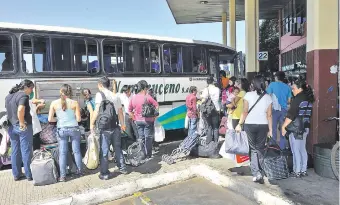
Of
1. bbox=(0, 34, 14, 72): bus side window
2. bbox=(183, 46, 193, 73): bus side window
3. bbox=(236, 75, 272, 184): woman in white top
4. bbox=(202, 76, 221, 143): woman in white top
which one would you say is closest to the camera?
bbox=(236, 75, 272, 184): woman in white top

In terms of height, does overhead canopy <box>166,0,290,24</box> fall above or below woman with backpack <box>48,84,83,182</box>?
above

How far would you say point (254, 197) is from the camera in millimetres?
4566

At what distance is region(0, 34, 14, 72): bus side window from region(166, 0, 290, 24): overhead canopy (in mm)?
16064

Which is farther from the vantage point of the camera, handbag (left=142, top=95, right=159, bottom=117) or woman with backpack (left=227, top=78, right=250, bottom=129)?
woman with backpack (left=227, top=78, right=250, bottom=129)

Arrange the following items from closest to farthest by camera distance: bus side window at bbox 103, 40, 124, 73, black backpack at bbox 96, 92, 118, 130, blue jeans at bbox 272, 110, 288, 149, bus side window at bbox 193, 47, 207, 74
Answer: black backpack at bbox 96, 92, 118, 130 < blue jeans at bbox 272, 110, 288, 149 < bus side window at bbox 103, 40, 124, 73 < bus side window at bbox 193, 47, 207, 74

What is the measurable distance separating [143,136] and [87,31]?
3098 millimetres

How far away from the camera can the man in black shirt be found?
5215mm

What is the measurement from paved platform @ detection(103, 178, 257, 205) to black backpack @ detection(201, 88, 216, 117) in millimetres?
2064

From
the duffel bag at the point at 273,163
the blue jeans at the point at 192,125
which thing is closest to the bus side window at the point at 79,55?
the blue jeans at the point at 192,125

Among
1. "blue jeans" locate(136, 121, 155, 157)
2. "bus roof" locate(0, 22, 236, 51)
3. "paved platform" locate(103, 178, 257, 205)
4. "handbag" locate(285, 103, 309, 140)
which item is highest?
"bus roof" locate(0, 22, 236, 51)

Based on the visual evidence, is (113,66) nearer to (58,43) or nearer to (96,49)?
(96,49)

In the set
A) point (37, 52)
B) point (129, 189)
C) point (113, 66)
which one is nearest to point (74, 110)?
point (129, 189)

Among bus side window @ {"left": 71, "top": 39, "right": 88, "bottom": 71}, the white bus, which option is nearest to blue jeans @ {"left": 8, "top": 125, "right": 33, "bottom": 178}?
the white bus

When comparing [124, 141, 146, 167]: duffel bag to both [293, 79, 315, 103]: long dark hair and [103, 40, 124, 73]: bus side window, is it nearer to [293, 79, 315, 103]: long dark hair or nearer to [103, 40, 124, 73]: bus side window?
[103, 40, 124, 73]: bus side window
